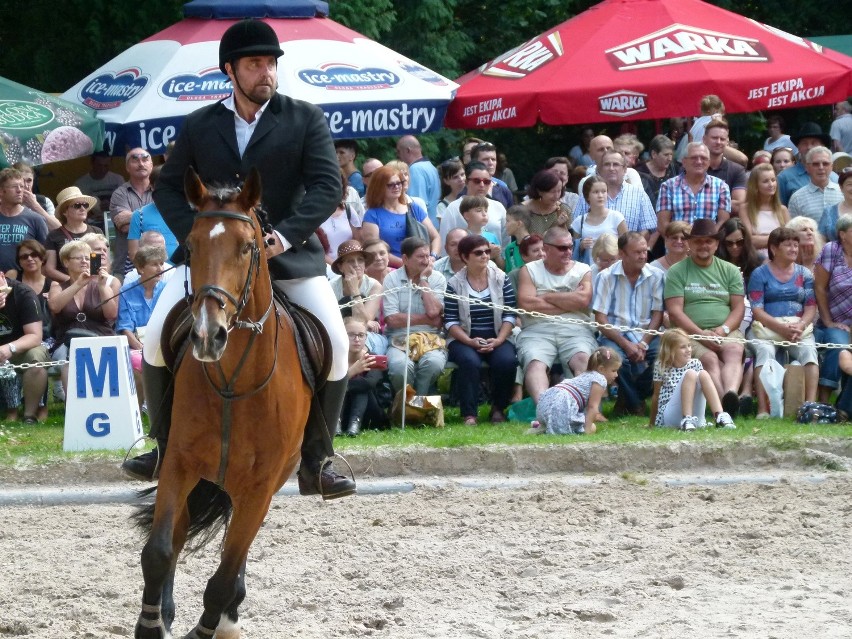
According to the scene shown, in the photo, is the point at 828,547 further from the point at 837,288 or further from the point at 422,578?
the point at 837,288

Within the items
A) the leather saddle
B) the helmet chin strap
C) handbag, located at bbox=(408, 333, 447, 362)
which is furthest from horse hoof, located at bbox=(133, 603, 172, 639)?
handbag, located at bbox=(408, 333, 447, 362)

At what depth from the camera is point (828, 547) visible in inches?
301

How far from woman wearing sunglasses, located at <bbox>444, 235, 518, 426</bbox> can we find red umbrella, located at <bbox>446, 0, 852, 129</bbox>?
3829 mm

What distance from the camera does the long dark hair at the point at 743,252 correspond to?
12414 mm

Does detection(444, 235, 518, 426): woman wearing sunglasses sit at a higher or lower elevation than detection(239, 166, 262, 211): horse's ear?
lower

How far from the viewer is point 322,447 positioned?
6.67 m

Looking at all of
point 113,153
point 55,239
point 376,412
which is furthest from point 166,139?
point 376,412

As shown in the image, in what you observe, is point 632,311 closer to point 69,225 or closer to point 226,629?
point 69,225

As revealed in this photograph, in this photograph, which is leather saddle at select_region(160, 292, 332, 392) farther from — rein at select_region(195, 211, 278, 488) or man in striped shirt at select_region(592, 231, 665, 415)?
man in striped shirt at select_region(592, 231, 665, 415)

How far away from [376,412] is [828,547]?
4.42m

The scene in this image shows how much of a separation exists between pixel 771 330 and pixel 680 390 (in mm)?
1399

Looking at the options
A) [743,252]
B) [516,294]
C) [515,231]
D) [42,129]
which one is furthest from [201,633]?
[42,129]

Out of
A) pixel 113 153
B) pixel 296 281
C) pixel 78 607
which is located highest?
pixel 113 153

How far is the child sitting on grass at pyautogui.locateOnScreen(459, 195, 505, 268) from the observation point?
12.6m
